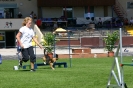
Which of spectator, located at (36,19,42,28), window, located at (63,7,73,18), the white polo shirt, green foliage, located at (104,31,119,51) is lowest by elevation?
green foliage, located at (104,31,119,51)

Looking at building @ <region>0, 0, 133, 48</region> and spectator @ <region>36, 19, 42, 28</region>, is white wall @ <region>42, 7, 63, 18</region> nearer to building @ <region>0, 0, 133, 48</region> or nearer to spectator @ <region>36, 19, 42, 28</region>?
building @ <region>0, 0, 133, 48</region>

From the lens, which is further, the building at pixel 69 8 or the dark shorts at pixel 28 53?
the building at pixel 69 8

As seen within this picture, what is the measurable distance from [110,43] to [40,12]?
27.4 m

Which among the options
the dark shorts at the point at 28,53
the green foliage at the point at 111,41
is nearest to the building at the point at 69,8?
the green foliage at the point at 111,41

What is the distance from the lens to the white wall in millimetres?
68688

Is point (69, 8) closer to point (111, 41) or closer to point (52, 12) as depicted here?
point (52, 12)

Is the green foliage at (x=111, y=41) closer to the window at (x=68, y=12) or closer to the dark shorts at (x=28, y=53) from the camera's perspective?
the dark shorts at (x=28, y=53)

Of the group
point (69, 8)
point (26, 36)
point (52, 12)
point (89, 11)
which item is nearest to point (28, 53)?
point (26, 36)

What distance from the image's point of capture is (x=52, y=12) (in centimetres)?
6894

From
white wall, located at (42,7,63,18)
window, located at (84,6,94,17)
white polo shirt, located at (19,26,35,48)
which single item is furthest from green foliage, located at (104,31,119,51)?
white wall, located at (42,7,63,18)

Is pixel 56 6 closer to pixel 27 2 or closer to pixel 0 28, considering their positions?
pixel 27 2

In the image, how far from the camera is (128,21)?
224 ft

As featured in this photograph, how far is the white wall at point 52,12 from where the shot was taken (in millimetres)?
68688

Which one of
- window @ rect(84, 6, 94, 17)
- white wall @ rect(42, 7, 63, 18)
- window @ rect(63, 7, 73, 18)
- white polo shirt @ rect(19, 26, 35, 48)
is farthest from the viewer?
window @ rect(63, 7, 73, 18)
